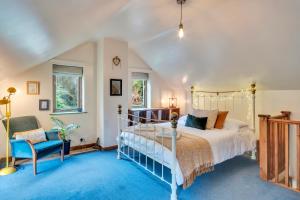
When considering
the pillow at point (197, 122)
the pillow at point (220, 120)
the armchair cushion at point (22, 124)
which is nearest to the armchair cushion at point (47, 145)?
the armchair cushion at point (22, 124)

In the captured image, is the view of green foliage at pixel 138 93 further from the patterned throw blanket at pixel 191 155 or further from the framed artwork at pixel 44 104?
the patterned throw blanket at pixel 191 155

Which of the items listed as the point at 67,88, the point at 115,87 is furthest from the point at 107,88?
the point at 67,88

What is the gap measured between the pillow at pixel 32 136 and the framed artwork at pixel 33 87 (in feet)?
2.76

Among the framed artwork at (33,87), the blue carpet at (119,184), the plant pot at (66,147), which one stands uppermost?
the framed artwork at (33,87)

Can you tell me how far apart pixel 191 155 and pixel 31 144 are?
2598mm

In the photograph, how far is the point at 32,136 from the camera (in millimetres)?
3311

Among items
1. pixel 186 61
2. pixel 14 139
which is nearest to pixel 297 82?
pixel 186 61

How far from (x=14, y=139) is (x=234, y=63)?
4.39 m

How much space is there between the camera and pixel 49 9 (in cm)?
164

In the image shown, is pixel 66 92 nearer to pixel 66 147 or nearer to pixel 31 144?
pixel 66 147

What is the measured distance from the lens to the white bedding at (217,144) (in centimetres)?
270

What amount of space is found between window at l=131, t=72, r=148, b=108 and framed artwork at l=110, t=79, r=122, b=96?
2.88 feet

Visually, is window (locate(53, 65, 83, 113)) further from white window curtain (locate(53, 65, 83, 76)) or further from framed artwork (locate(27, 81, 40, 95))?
framed artwork (locate(27, 81, 40, 95))

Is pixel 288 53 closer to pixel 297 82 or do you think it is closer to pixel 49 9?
pixel 297 82
